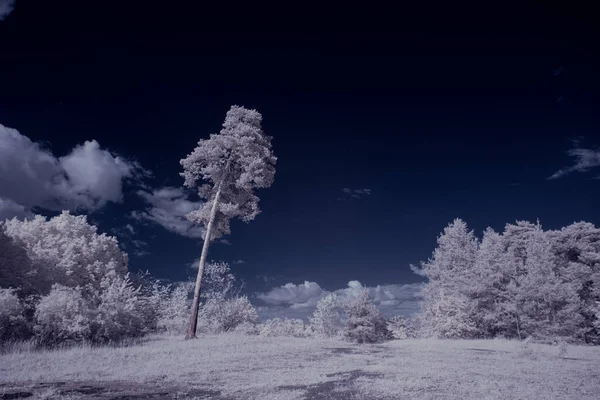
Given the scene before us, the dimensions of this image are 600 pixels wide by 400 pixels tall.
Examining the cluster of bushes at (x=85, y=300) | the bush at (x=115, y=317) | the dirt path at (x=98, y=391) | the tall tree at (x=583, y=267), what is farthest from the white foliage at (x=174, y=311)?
the tall tree at (x=583, y=267)

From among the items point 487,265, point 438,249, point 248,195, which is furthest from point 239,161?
point 438,249

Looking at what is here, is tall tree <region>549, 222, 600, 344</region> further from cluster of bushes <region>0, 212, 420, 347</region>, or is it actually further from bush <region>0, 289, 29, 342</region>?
bush <region>0, 289, 29, 342</region>

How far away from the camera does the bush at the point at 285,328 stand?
3416cm

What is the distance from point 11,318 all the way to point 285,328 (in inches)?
1177

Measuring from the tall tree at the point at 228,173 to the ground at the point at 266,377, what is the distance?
1096cm

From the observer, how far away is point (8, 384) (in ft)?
27.5

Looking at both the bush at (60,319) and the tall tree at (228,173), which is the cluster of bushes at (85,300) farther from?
the tall tree at (228,173)

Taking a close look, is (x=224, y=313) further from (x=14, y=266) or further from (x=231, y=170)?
(x=14, y=266)

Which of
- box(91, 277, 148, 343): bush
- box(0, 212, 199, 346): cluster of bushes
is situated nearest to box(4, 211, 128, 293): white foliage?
box(0, 212, 199, 346): cluster of bushes

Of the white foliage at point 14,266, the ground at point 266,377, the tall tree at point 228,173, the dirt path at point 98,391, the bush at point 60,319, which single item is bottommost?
the ground at point 266,377

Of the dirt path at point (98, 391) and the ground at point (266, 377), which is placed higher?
the dirt path at point (98, 391)

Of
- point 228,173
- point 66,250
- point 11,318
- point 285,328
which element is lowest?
point 285,328

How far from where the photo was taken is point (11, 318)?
14867 millimetres

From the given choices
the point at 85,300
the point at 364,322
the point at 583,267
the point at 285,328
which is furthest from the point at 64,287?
the point at 583,267
